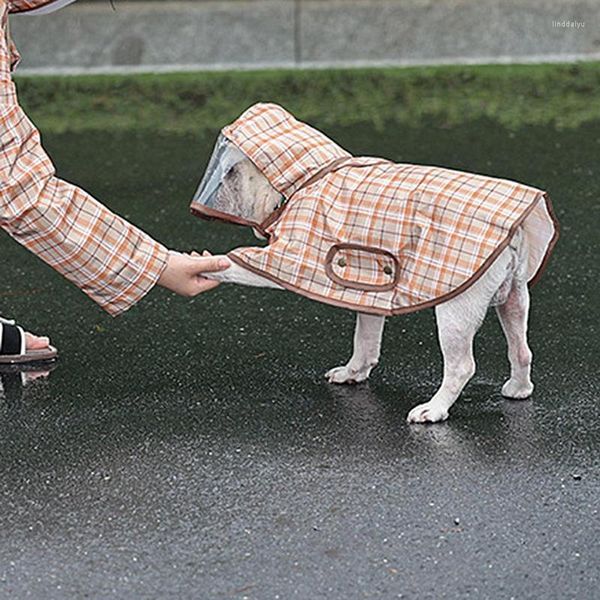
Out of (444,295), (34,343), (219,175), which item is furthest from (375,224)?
(34,343)

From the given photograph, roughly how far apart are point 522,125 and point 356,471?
5648 mm

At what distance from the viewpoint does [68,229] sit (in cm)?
443

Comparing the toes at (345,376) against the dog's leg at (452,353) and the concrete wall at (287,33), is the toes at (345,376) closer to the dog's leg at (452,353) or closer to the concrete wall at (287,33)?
the dog's leg at (452,353)

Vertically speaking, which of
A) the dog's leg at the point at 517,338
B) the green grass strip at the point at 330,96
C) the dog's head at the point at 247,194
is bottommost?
the green grass strip at the point at 330,96

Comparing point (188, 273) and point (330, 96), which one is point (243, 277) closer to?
point (188, 273)

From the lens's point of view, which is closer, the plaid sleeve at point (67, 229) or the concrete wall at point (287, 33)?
the plaid sleeve at point (67, 229)

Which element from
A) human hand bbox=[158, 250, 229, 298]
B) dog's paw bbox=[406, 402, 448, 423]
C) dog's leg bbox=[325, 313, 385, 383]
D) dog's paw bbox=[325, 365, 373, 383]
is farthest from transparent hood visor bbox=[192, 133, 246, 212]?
dog's paw bbox=[406, 402, 448, 423]

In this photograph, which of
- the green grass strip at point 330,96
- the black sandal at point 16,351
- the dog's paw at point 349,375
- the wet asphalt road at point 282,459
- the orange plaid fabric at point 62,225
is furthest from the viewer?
the green grass strip at point 330,96

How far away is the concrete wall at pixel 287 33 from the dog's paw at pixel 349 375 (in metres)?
6.81

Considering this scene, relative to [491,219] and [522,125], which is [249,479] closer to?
[491,219]

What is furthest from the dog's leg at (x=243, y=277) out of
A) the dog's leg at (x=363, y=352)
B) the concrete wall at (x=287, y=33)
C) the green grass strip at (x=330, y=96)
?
the concrete wall at (x=287, y=33)

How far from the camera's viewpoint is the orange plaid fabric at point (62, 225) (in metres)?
4.37

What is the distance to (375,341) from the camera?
4738mm

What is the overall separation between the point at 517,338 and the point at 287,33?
289 inches
